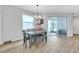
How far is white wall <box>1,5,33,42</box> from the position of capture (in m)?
3.86

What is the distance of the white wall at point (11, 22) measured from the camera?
3855 mm

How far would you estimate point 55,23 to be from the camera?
4141mm

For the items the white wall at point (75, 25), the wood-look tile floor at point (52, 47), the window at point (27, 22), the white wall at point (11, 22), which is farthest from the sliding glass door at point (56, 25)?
the white wall at point (11, 22)

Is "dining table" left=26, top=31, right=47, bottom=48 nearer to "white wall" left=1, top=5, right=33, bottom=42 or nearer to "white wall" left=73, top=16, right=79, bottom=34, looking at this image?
"white wall" left=1, top=5, right=33, bottom=42

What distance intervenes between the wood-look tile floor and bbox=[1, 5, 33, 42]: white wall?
10.0 inches

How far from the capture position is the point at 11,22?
393cm

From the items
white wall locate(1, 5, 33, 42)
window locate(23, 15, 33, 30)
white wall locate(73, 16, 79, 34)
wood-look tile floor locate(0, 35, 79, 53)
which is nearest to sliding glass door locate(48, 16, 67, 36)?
wood-look tile floor locate(0, 35, 79, 53)

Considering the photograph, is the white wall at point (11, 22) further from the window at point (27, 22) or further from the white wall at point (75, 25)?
the white wall at point (75, 25)

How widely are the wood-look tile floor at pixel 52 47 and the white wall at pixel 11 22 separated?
26 cm
